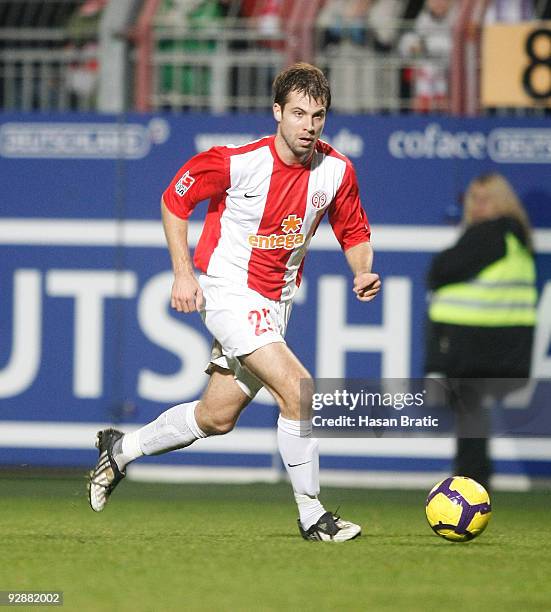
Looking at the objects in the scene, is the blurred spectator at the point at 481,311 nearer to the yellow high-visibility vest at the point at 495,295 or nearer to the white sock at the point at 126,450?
the yellow high-visibility vest at the point at 495,295

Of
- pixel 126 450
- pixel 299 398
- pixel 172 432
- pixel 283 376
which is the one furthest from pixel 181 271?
pixel 126 450

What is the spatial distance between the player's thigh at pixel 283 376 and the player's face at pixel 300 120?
899mm

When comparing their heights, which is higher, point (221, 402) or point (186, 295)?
point (186, 295)

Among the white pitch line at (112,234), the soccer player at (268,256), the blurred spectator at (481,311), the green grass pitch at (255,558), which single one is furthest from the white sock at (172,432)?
the white pitch line at (112,234)

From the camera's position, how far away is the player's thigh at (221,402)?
24.0 feet

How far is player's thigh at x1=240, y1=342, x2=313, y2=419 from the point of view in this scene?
22.7ft

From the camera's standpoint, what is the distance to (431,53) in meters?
10.9

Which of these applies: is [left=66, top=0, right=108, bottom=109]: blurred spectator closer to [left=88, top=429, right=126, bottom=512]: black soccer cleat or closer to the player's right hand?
[left=88, top=429, right=126, bottom=512]: black soccer cleat

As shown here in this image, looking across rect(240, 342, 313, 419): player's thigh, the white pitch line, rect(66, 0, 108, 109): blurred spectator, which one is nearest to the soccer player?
rect(240, 342, 313, 419): player's thigh

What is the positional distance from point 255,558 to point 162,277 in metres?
4.57

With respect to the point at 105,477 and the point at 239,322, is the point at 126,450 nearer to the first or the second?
the point at 105,477

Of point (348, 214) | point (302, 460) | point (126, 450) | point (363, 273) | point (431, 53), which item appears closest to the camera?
point (302, 460)

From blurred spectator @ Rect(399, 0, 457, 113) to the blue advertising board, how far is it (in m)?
0.29

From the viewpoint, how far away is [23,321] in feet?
36.0
